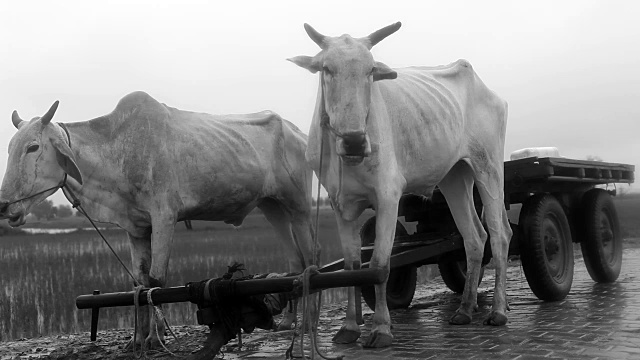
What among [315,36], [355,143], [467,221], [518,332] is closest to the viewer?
[355,143]

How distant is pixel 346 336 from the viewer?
4852 millimetres

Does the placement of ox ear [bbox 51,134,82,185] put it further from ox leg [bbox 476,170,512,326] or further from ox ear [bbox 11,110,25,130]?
ox leg [bbox 476,170,512,326]

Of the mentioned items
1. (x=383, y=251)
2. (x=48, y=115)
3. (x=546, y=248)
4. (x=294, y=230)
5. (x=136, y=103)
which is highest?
(x=136, y=103)

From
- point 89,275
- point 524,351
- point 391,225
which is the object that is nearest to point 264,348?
point 391,225

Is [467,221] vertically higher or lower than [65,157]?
lower

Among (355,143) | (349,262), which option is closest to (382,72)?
(355,143)

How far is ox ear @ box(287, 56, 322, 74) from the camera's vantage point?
4.51m

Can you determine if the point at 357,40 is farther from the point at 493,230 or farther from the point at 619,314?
the point at 619,314

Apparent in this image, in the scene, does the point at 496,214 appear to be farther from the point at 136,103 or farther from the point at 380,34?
the point at 136,103

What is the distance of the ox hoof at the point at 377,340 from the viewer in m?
4.54

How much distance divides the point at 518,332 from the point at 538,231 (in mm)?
1713

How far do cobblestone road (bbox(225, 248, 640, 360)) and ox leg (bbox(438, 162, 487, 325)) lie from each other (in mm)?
304

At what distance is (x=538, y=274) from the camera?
20.6ft

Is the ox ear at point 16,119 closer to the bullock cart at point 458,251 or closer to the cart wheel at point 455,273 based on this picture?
the bullock cart at point 458,251
